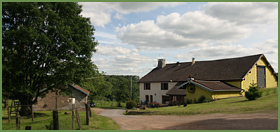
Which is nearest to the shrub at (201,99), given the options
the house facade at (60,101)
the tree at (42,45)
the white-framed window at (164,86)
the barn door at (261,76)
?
the barn door at (261,76)

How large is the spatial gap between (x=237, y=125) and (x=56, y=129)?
33.6 ft

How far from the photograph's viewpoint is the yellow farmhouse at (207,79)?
102 feet

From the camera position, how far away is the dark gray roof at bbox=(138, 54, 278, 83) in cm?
3653

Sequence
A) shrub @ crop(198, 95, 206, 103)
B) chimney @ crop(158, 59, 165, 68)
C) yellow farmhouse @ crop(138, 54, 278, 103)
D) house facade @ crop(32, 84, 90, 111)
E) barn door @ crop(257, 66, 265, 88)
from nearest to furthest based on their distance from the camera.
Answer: shrub @ crop(198, 95, 206, 103) < yellow farmhouse @ crop(138, 54, 278, 103) < house facade @ crop(32, 84, 90, 111) < barn door @ crop(257, 66, 265, 88) < chimney @ crop(158, 59, 165, 68)

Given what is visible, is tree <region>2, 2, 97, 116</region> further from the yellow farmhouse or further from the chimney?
the chimney

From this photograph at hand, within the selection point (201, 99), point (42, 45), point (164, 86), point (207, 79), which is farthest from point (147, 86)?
point (42, 45)

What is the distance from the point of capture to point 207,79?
39531 millimetres

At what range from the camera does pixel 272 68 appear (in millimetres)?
39188

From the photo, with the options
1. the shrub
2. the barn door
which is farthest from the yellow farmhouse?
the shrub

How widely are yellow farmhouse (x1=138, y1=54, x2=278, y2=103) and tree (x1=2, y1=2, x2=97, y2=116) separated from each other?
1551 centimetres

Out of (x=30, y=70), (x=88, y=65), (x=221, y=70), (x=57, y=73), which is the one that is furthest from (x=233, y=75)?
(x=30, y=70)

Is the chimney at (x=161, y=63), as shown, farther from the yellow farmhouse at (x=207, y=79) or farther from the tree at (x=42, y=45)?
the tree at (x=42, y=45)

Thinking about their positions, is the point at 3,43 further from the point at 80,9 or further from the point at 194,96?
the point at 194,96

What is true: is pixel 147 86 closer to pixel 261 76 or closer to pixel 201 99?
pixel 201 99
